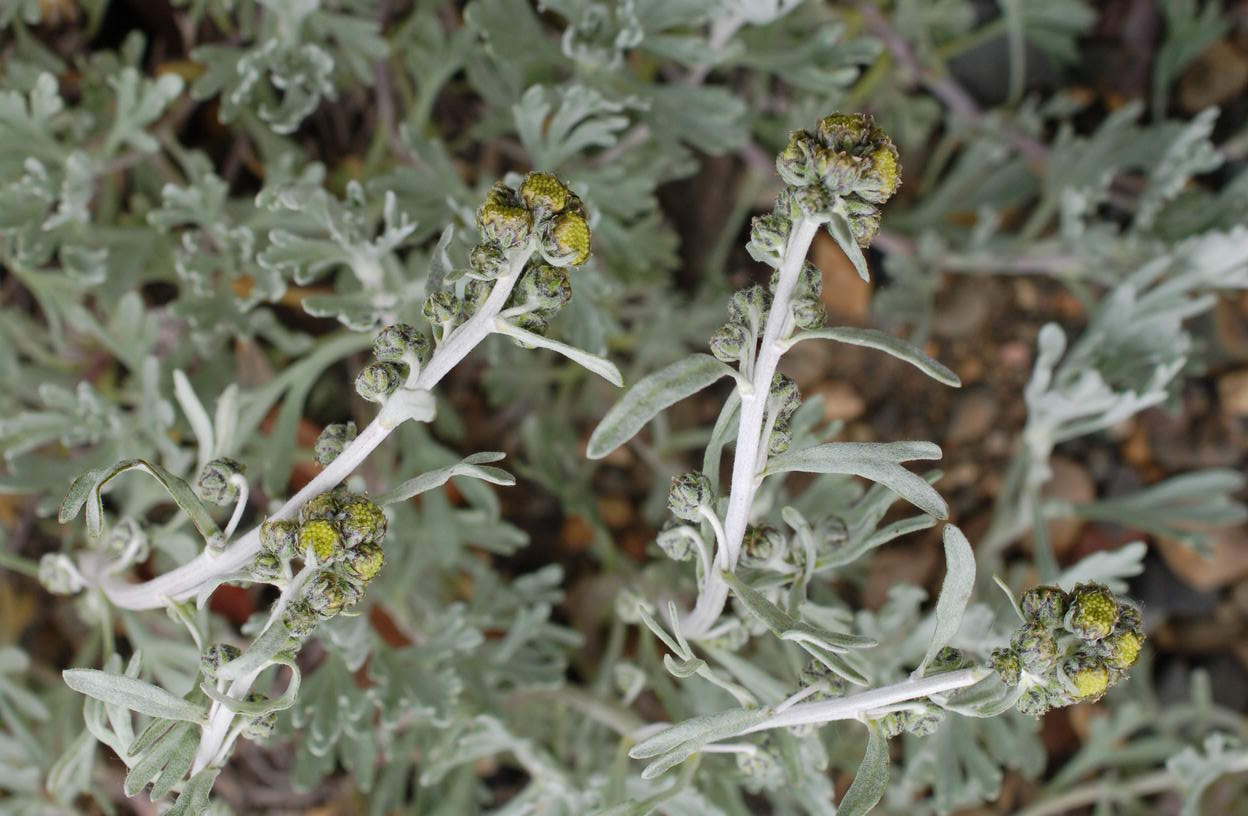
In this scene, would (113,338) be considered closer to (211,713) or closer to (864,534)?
(211,713)

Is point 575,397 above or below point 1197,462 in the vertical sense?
above

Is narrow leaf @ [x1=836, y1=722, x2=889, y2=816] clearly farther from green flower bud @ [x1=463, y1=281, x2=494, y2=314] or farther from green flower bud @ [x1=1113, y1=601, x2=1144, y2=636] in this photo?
green flower bud @ [x1=463, y1=281, x2=494, y2=314]

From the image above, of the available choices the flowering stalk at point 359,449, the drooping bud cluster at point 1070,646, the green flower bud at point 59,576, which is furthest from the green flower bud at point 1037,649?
the green flower bud at point 59,576

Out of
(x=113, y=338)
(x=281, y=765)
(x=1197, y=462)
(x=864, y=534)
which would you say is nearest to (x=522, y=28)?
(x=113, y=338)

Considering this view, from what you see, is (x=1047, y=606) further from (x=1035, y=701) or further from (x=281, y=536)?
(x=281, y=536)

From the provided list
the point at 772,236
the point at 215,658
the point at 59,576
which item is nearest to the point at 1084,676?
the point at 772,236

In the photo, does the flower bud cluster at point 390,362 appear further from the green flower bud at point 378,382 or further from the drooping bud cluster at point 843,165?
the drooping bud cluster at point 843,165
